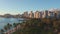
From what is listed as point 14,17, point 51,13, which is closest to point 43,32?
point 51,13

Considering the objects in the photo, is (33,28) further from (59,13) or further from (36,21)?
(59,13)

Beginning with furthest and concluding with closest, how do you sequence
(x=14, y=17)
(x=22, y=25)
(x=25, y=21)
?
1. (x=22, y=25)
2. (x=25, y=21)
3. (x=14, y=17)

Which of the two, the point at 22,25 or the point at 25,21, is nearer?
the point at 25,21

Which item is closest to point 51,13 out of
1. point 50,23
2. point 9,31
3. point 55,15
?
point 55,15

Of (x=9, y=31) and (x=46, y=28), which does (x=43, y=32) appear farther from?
(x=9, y=31)

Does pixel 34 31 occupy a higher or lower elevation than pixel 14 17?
lower

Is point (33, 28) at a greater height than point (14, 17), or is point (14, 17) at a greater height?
point (14, 17)

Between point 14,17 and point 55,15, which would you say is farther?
point 55,15

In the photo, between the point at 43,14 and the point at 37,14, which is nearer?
the point at 37,14

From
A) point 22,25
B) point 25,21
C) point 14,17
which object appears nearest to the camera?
point 14,17
